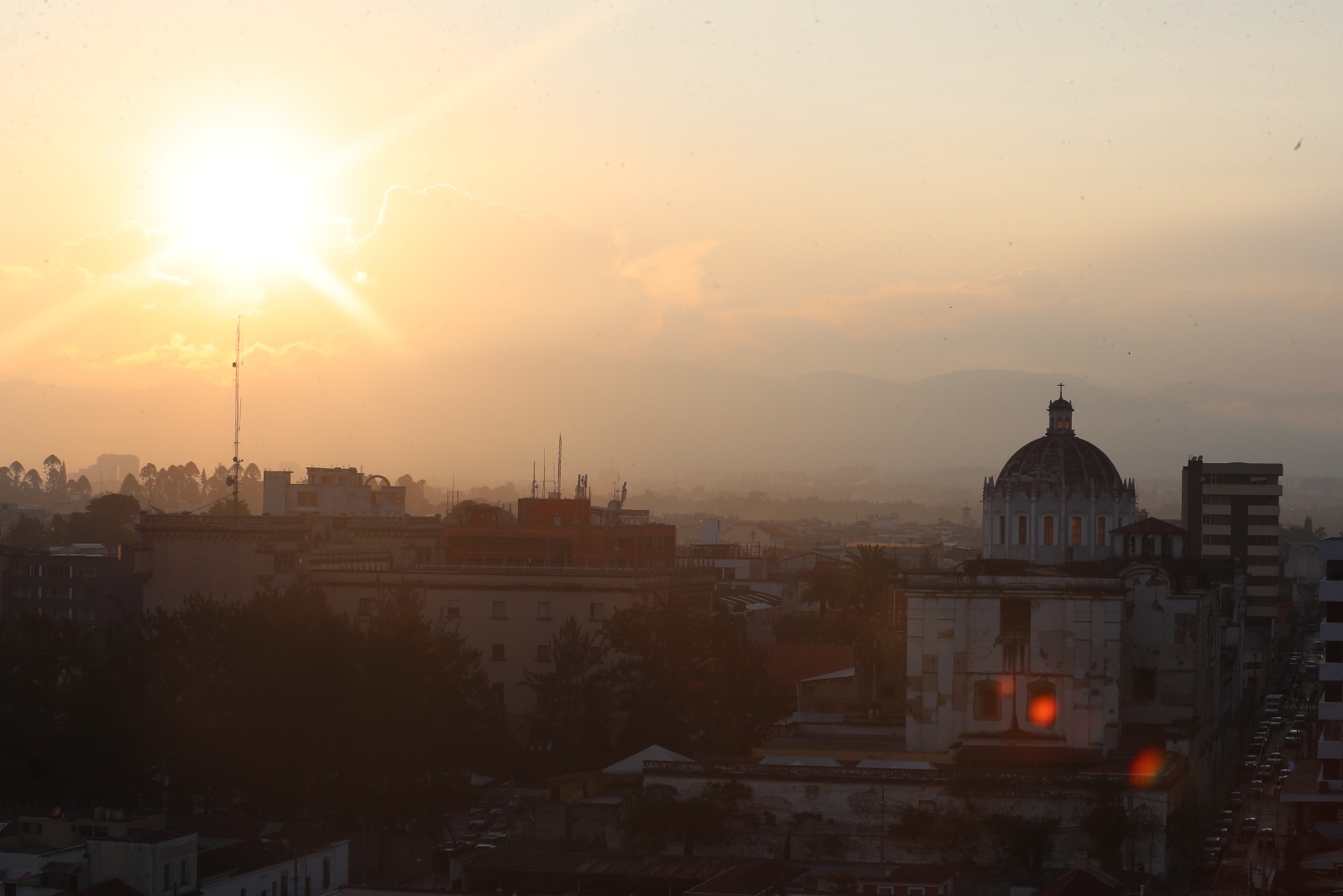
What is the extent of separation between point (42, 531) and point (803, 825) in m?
140

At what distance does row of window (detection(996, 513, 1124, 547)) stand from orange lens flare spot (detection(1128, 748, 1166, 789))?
14.7 meters

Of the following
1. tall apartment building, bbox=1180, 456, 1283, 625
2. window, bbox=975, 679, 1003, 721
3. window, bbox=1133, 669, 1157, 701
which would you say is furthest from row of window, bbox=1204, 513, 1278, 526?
window, bbox=975, 679, 1003, 721

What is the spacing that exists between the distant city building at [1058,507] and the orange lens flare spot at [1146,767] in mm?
14616

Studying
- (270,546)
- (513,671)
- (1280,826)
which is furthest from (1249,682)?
(270,546)

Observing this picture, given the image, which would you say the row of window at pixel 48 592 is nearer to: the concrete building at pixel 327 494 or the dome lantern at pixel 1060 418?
the concrete building at pixel 327 494

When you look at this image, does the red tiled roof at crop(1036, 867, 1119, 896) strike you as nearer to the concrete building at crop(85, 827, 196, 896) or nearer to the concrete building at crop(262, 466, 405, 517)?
the concrete building at crop(85, 827, 196, 896)

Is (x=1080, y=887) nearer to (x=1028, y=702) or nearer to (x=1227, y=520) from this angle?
(x=1028, y=702)

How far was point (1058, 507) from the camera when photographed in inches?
2982

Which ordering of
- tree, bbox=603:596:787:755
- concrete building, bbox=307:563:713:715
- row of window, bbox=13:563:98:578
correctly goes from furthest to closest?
1. row of window, bbox=13:563:98:578
2. concrete building, bbox=307:563:713:715
3. tree, bbox=603:596:787:755

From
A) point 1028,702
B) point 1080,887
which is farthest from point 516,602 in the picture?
point 1080,887

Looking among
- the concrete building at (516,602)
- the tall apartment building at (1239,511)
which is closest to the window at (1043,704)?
the concrete building at (516,602)

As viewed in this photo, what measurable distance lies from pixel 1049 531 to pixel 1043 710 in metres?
14.5

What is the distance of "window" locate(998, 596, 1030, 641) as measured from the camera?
62.7 metres

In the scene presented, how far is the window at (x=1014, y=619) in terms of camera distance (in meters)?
62.7
